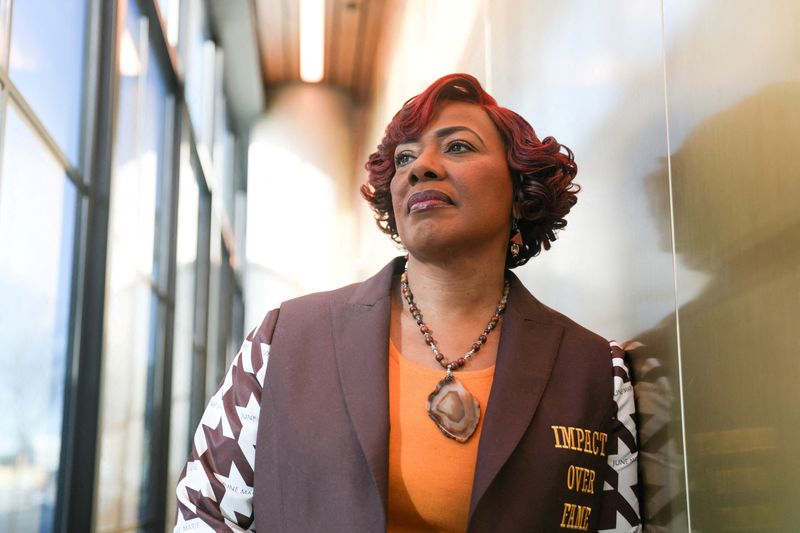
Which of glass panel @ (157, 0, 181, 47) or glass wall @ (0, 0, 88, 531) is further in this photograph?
glass panel @ (157, 0, 181, 47)

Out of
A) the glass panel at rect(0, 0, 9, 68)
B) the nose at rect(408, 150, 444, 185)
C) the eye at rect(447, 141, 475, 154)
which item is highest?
the glass panel at rect(0, 0, 9, 68)

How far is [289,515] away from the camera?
160cm

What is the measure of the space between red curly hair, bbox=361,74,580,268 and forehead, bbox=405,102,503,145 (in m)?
0.01

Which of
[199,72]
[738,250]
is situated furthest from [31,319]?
[199,72]

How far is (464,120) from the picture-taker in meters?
1.86

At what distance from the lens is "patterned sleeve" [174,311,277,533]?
5.49 ft

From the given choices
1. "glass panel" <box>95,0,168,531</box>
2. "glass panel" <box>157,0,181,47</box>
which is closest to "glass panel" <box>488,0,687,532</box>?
"glass panel" <box>95,0,168,531</box>

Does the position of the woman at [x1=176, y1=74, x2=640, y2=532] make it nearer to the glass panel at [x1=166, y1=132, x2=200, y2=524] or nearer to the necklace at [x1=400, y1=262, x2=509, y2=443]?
the necklace at [x1=400, y1=262, x2=509, y2=443]

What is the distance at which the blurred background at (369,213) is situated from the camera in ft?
4.37

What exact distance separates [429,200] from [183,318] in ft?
19.2

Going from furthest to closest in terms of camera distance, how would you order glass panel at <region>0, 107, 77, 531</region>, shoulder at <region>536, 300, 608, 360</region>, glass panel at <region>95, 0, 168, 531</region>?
glass panel at <region>95, 0, 168, 531</region> < glass panel at <region>0, 107, 77, 531</region> < shoulder at <region>536, 300, 608, 360</region>

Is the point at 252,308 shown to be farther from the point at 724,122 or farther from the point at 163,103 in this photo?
the point at 724,122

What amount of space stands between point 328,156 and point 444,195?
16.3 ft

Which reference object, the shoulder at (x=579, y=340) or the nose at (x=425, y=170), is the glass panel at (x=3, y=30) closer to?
the nose at (x=425, y=170)
